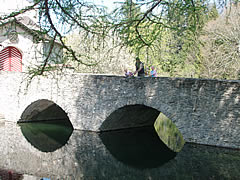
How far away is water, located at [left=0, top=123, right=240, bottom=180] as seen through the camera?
618 cm

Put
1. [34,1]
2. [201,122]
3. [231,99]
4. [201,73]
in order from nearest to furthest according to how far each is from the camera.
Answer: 1. [34,1]
2. [231,99]
3. [201,122]
4. [201,73]

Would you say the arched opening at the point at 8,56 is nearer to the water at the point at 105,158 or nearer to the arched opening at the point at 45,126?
the arched opening at the point at 45,126

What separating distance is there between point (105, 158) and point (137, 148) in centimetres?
141

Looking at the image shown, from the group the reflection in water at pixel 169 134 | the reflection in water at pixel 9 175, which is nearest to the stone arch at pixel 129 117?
the reflection in water at pixel 169 134

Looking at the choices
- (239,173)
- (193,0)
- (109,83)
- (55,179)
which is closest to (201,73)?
(109,83)

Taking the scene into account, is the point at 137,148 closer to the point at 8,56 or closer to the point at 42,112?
the point at 42,112

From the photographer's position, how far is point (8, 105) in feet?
38.5

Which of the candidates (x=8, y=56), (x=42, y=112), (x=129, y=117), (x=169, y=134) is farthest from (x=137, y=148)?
(x=8, y=56)

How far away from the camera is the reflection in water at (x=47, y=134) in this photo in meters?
8.84

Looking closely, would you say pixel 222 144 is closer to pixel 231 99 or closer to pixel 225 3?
pixel 231 99

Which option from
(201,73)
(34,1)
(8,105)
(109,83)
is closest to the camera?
(34,1)

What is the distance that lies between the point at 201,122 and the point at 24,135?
5.45 meters

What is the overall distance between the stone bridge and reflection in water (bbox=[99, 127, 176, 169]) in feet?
1.75

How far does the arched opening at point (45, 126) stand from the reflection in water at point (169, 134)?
10.2 feet
